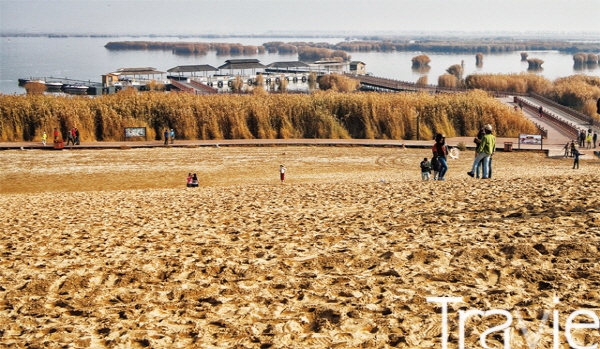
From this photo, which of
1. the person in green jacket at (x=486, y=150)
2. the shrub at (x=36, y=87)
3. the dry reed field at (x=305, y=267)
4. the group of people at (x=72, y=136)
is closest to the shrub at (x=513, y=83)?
the group of people at (x=72, y=136)

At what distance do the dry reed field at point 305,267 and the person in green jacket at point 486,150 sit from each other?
2.74 feet

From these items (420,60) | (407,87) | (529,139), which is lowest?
(529,139)

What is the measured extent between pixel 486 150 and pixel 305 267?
28.7 ft

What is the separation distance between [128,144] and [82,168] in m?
7.39

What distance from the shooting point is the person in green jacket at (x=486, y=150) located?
14669mm

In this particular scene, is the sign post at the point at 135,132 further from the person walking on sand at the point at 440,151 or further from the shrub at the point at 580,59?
the shrub at the point at 580,59

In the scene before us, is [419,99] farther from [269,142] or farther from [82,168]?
[82,168]

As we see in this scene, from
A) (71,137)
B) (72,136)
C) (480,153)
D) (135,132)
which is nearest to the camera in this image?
(480,153)

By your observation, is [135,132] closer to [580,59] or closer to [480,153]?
[480,153]

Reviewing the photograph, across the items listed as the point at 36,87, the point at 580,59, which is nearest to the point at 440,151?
the point at 36,87

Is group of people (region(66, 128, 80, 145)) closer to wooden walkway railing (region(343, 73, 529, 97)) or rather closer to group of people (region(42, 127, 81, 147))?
group of people (region(42, 127, 81, 147))

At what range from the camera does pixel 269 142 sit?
35656mm

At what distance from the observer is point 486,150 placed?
Result: 601 inches

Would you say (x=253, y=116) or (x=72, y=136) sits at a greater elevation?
(x=253, y=116)
